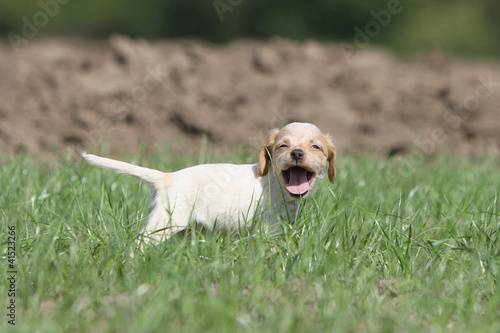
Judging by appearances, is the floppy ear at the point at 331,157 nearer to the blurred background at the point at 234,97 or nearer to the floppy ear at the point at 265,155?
the floppy ear at the point at 265,155

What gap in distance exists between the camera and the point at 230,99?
25.6ft

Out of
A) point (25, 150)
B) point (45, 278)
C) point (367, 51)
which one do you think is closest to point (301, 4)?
point (367, 51)

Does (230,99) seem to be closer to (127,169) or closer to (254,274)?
(127,169)

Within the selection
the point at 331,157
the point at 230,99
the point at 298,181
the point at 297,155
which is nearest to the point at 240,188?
the point at 298,181

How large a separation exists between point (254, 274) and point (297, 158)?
0.77m

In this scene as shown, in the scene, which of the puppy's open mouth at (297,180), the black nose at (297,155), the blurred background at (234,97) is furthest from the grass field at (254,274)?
the blurred background at (234,97)

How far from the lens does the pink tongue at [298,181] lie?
3.55 metres

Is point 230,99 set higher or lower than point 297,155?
higher

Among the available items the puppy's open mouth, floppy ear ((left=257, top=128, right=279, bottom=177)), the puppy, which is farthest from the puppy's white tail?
the puppy's open mouth

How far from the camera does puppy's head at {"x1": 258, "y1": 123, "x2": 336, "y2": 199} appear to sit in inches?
136

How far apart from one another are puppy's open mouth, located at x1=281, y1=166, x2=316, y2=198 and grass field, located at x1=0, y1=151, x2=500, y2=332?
0.13 metres

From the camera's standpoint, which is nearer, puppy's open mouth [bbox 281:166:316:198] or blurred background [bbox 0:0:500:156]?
puppy's open mouth [bbox 281:166:316:198]

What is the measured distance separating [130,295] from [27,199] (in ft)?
5.98

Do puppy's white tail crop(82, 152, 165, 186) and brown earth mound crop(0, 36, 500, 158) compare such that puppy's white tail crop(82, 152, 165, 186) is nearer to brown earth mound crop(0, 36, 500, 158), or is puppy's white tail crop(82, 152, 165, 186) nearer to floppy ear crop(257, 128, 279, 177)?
floppy ear crop(257, 128, 279, 177)
